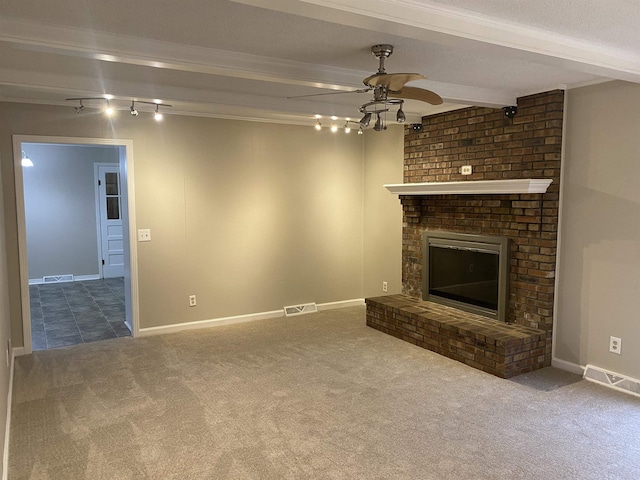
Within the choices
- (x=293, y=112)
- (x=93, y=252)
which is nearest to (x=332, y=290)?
(x=293, y=112)

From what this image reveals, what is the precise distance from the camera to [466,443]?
2732 mm

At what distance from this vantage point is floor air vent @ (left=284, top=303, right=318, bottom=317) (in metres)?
5.69

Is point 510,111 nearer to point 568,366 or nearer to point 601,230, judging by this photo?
point 601,230

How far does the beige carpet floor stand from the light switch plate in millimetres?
1109

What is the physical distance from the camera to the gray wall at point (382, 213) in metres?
5.60

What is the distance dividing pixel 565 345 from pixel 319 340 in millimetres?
2218

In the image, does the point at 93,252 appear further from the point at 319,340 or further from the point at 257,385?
the point at 257,385

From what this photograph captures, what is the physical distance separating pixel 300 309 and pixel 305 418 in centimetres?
275

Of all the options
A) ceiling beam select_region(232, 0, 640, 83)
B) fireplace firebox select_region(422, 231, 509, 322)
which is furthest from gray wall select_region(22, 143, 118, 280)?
ceiling beam select_region(232, 0, 640, 83)

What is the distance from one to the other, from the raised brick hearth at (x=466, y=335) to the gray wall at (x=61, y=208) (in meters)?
5.82

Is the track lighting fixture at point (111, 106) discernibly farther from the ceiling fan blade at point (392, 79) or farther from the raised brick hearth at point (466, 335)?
the raised brick hearth at point (466, 335)

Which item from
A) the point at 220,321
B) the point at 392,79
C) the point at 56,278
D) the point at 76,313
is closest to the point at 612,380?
the point at 392,79

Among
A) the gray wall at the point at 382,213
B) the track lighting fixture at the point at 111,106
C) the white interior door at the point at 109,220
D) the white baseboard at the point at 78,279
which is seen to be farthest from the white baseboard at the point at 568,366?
Result: the white baseboard at the point at 78,279

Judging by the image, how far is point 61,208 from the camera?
807 cm
